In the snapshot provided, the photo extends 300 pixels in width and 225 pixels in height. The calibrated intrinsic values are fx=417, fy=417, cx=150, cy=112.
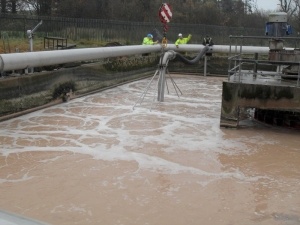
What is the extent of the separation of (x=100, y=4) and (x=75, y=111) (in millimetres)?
28966

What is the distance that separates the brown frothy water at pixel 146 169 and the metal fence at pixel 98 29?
1308 centimetres

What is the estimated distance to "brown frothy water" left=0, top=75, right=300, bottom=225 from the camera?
4.71m

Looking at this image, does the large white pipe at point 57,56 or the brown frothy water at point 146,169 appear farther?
the large white pipe at point 57,56

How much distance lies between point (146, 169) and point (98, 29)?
1812 cm

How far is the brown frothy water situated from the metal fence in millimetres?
13081

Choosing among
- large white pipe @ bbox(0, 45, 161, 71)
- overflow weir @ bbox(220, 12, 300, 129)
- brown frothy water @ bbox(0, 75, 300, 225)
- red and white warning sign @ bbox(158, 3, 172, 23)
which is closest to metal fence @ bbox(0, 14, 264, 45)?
large white pipe @ bbox(0, 45, 161, 71)

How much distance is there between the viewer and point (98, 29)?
23141 millimetres

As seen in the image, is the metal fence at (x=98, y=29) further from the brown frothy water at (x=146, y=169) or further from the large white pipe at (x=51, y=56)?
the brown frothy water at (x=146, y=169)

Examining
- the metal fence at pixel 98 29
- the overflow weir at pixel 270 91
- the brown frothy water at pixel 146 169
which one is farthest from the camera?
the metal fence at pixel 98 29

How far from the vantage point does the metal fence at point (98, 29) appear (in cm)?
2188

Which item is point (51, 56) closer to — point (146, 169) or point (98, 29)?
point (146, 169)

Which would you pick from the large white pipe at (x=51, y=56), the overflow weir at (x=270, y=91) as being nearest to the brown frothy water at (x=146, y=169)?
the overflow weir at (x=270, y=91)

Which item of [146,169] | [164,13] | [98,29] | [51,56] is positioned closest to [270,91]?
[146,169]

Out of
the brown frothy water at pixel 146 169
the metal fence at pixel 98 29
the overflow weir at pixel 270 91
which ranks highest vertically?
the metal fence at pixel 98 29
